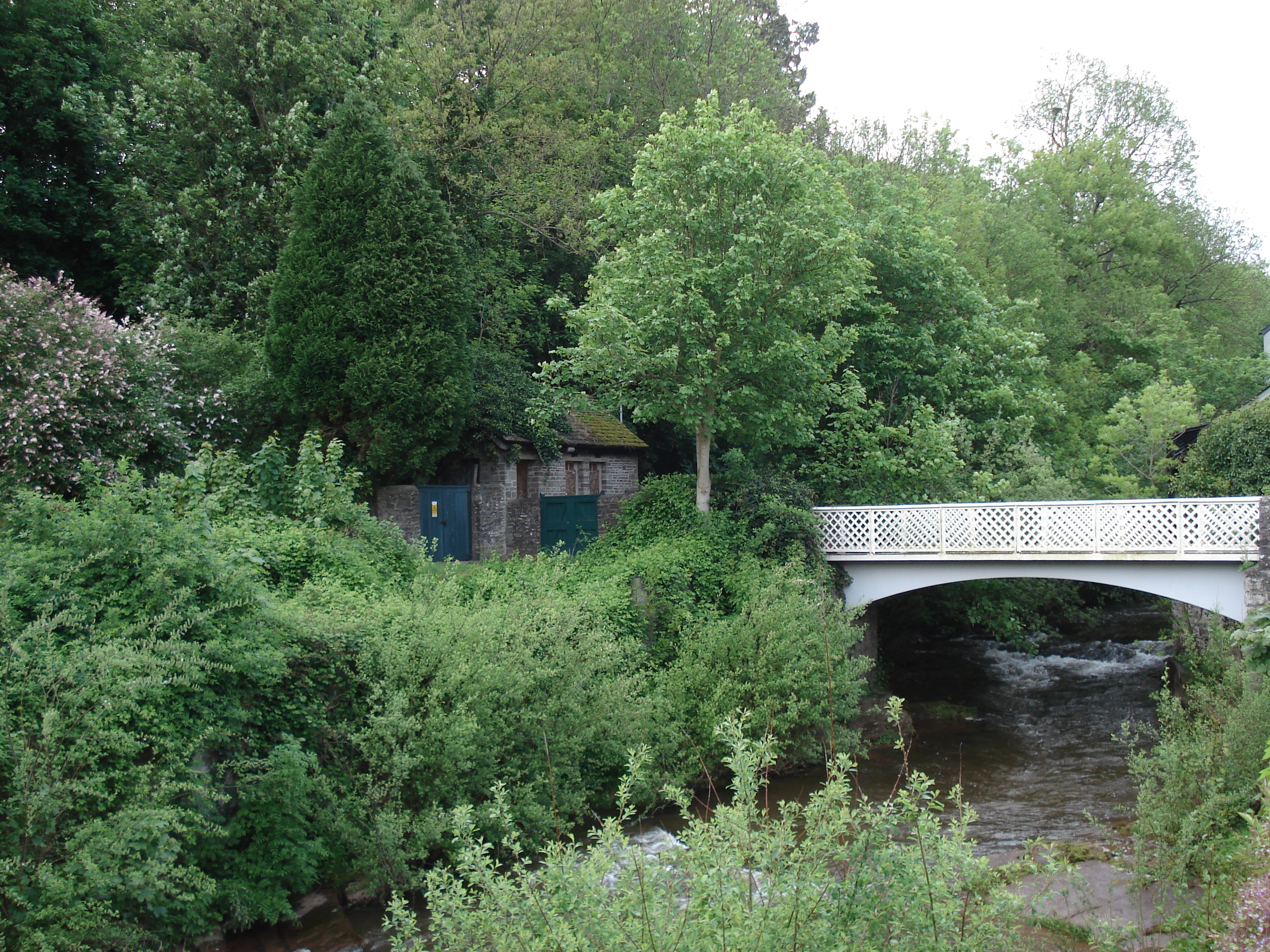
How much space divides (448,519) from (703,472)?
5.67 meters

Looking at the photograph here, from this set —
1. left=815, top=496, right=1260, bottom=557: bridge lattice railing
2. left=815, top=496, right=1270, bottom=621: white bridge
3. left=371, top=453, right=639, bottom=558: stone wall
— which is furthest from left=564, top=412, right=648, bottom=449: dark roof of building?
left=815, top=496, right=1270, bottom=621: white bridge

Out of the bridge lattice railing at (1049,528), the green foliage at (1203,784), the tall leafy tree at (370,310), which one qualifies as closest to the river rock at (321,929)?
the green foliage at (1203,784)

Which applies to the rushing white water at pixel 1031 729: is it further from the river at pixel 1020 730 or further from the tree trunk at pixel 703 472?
the tree trunk at pixel 703 472

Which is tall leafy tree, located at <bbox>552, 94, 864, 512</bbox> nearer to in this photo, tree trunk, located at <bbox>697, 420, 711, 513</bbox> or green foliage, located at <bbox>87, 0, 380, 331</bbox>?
tree trunk, located at <bbox>697, 420, 711, 513</bbox>

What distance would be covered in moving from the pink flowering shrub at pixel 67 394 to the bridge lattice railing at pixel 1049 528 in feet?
40.0

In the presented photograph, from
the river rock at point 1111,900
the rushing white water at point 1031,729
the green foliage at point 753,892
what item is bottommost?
the rushing white water at point 1031,729

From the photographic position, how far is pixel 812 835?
4820 mm

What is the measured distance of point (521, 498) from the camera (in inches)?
877

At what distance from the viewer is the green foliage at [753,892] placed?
4418mm

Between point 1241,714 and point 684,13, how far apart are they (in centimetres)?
2534

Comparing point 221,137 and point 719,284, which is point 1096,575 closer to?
point 719,284

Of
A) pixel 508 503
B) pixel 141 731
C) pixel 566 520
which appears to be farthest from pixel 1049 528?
pixel 141 731

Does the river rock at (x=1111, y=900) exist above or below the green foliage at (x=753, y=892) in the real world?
below

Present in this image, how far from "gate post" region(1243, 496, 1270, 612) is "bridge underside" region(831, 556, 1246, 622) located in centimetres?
23
